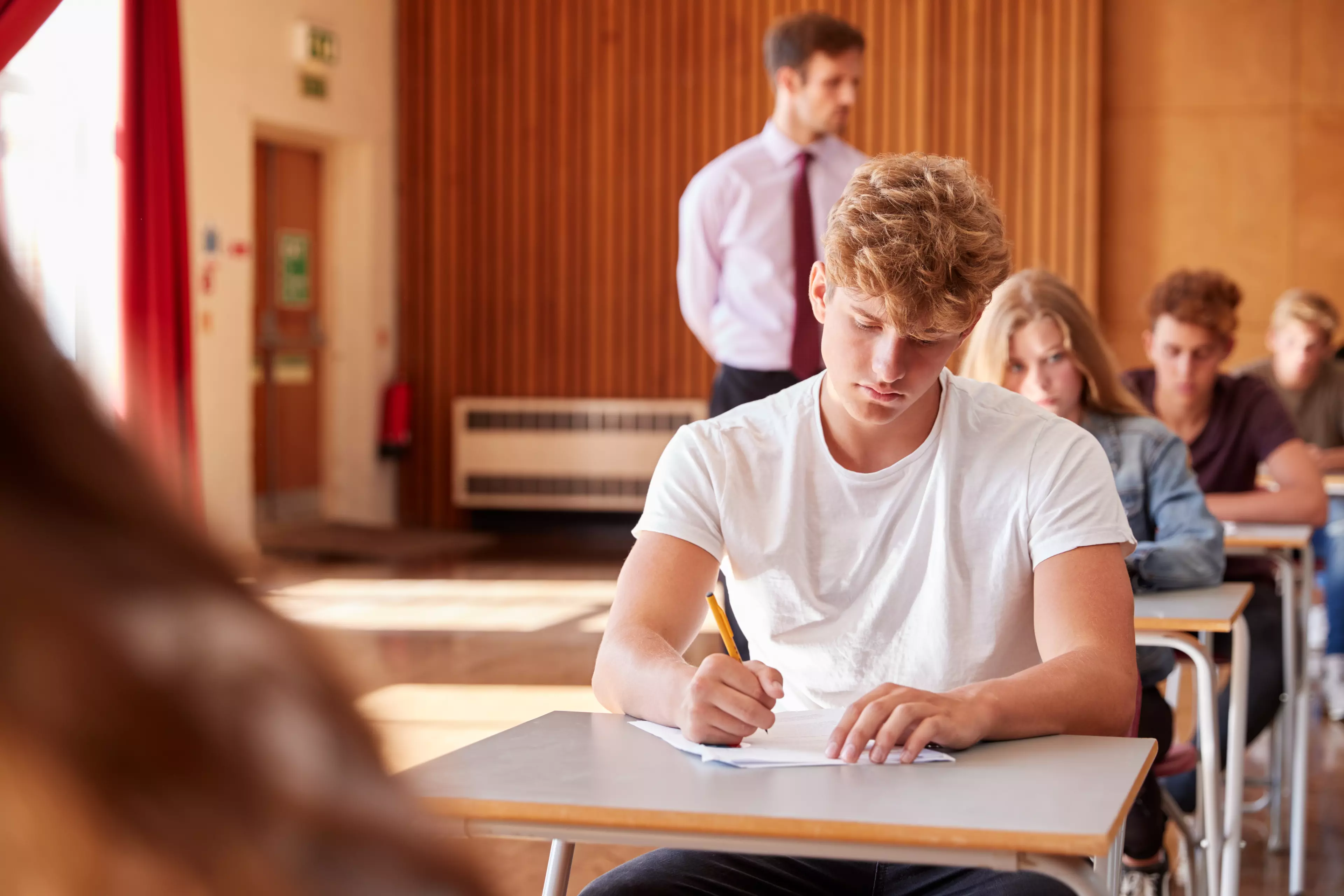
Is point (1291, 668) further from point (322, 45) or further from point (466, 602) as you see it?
point (322, 45)

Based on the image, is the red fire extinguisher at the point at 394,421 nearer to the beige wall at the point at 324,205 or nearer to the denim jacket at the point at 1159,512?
the beige wall at the point at 324,205

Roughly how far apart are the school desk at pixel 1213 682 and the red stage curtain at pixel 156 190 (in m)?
3.83

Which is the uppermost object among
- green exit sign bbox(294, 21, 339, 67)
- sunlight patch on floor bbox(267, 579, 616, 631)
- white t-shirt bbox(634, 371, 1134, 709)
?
green exit sign bbox(294, 21, 339, 67)

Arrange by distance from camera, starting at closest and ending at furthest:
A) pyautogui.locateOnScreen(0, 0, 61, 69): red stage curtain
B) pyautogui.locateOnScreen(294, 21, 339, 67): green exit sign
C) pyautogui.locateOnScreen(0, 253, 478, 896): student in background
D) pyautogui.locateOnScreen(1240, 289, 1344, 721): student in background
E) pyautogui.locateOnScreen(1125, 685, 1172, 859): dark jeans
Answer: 1. pyautogui.locateOnScreen(0, 253, 478, 896): student in background
2. pyautogui.locateOnScreen(1125, 685, 1172, 859): dark jeans
3. pyautogui.locateOnScreen(0, 0, 61, 69): red stage curtain
4. pyautogui.locateOnScreen(1240, 289, 1344, 721): student in background
5. pyautogui.locateOnScreen(294, 21, 339, 67): green exit sign

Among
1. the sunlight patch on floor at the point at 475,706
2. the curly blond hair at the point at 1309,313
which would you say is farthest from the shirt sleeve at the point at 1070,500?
the curly blond hair at the point at 1309,313

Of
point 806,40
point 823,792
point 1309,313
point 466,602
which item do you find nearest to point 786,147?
point 806,40

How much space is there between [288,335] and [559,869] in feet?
22.5

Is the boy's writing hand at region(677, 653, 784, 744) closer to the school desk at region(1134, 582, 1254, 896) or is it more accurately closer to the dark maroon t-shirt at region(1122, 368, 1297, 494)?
the school desk at region(1134, 582, 1254, 896)

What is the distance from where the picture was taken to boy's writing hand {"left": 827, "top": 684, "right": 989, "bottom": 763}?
4.45 feet

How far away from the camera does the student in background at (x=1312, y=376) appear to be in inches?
193

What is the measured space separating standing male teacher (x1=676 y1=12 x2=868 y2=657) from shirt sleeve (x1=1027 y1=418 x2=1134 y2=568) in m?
2.44

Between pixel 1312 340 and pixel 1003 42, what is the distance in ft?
12.4

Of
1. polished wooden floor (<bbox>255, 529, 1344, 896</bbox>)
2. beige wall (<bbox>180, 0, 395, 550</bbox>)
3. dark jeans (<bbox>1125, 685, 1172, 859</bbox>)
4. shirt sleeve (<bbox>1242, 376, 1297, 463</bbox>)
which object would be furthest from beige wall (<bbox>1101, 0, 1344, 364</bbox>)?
dark jeans (<bbox>1125, 685, 1172, 859</bbox>)

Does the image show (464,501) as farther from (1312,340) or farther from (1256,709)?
(1256,709)
